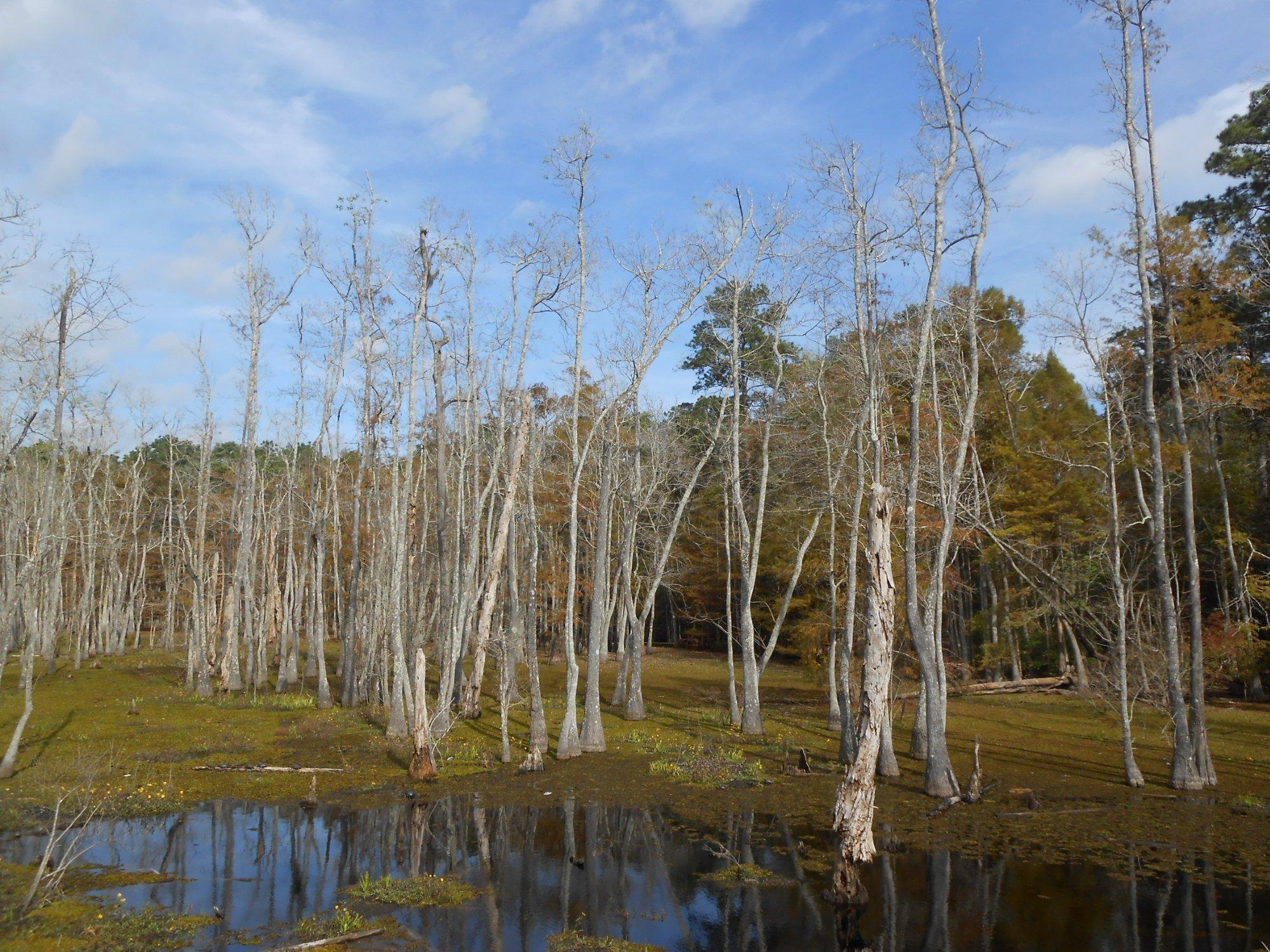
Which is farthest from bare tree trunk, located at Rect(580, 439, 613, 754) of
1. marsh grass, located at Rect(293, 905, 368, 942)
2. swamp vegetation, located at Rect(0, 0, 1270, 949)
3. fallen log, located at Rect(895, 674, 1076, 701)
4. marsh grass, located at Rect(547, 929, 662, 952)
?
fallen log, located at Rect(895, 674, 1076, 701)

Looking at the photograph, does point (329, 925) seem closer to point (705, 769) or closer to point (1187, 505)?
point (705, 769)

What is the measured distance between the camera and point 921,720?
67.4 ft

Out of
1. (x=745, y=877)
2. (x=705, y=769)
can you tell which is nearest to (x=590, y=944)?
(x=745, y=877)

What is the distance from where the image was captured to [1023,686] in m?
31.8

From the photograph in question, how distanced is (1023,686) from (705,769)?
64.2 feet

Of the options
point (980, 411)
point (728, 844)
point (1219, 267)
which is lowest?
point (728, 844)

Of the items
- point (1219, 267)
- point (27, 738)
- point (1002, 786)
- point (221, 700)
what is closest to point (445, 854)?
point (1002, 786)

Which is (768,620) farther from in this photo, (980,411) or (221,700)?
(221,700)

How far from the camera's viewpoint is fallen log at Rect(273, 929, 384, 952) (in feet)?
27.5

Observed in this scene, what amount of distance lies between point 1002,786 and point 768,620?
26.1m

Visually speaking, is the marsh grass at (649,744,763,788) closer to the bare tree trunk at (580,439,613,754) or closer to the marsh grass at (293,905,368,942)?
the bare tree trunk at (580,439,613,754)

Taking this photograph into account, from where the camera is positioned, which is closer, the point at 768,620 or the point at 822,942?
the point at 822,942

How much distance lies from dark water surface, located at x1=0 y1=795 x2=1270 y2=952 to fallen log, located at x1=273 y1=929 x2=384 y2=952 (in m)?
0.56

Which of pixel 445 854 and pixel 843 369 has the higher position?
pixel 843 369
